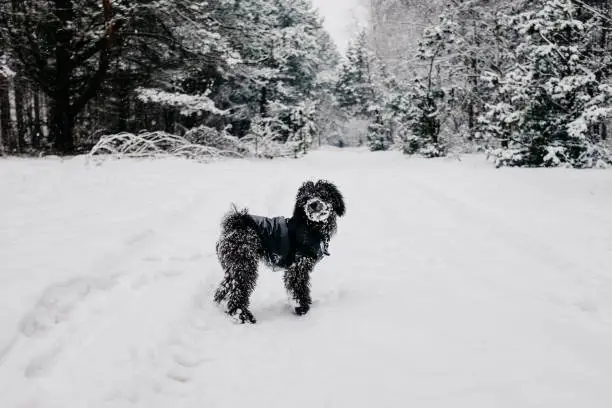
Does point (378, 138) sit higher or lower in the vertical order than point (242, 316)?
higher

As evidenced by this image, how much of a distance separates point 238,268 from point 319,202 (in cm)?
91

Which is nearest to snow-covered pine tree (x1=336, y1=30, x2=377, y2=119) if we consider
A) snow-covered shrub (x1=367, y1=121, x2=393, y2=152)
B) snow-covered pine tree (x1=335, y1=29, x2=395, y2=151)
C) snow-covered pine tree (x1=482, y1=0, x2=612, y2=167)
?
snow-covered pine tree (x1=335, y1=29, x2=395, y2=151)

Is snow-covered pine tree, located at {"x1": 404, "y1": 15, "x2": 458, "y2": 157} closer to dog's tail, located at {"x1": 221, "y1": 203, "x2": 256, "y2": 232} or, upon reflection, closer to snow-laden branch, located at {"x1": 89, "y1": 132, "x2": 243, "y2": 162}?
snow-laden branch, located at {"x1": 89, "y1": 132, "x2": 243, "y2": 162}

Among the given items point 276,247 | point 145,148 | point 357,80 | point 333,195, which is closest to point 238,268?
point 276,247

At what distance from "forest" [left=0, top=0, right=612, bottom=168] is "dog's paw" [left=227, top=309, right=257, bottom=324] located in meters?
8.21

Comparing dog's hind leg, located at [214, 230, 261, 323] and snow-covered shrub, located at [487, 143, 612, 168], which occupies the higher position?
snow-covered shrub, located at [487, 143, 612, 168]

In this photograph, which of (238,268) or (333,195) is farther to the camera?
(333,195)

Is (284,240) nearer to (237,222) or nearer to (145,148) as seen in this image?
(237,222)

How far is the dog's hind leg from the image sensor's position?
344 cm

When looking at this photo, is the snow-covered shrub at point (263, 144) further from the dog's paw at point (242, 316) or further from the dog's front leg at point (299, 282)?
the dog's paw at point (242, 316)

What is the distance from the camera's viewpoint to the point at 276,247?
3.64 meters

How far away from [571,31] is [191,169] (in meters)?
12.7

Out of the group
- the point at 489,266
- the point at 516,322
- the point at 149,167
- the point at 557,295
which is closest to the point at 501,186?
the point at 489,266

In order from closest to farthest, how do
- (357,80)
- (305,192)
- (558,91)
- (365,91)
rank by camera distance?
(305,192) → (558,91) → (365,91) → (357,80)
